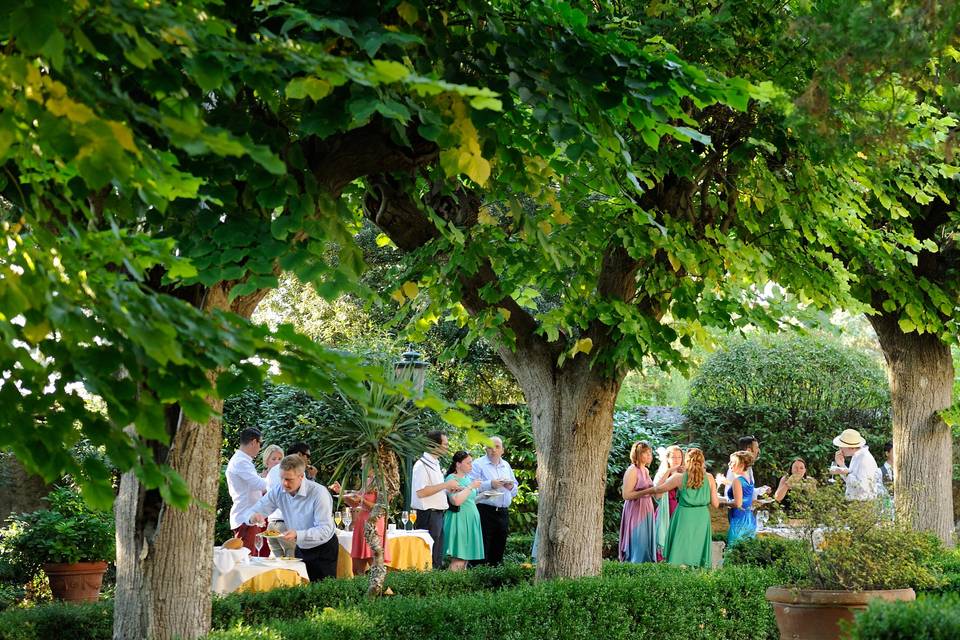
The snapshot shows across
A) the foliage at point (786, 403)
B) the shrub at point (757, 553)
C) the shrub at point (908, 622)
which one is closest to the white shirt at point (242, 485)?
the shrub at point (757, 553)

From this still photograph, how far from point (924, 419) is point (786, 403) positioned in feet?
26.2

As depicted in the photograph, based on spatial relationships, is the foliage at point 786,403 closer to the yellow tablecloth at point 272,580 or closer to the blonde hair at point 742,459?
the blonde hair at point 742,459

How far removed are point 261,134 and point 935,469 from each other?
1092cm

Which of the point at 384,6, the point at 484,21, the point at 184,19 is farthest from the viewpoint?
the point at 484,21

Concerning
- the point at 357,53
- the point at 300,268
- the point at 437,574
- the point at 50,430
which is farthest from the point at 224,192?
the point at 437,574

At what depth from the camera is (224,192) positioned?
5012mm

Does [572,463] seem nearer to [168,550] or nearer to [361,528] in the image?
[361,528]

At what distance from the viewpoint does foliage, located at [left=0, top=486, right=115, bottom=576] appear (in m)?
12.0

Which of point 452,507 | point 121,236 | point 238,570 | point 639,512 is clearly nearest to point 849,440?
point 639,512

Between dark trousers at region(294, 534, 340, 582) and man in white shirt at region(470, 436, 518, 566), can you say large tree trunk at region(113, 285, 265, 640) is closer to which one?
dark trousers at region(294, 534, 340, 582)

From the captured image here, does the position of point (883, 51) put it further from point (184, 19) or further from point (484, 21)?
point (184, 19)

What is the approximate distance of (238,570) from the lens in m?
9.24

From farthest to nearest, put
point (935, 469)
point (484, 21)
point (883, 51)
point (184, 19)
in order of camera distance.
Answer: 1. point (935, 469)
2. point (484, 21)
3. point (883, 51)
4. point (184, 19)

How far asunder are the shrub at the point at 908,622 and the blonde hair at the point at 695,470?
637 centimetres
